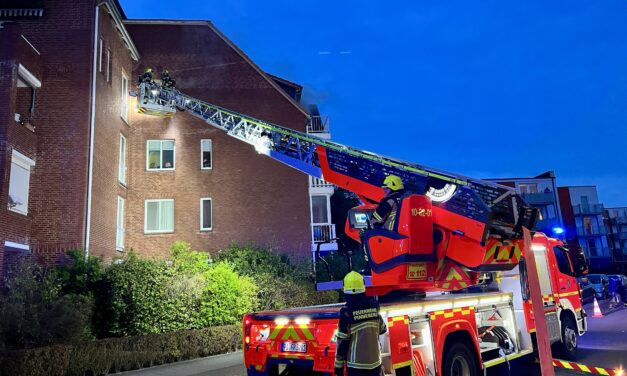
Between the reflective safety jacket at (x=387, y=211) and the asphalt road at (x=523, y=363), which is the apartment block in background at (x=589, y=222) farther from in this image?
the reflective safety jacket at (x=387, y=211)

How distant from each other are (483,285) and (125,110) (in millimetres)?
17641

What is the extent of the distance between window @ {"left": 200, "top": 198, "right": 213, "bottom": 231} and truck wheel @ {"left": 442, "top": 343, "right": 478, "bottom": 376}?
54.3 ft

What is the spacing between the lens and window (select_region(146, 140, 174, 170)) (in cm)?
2195

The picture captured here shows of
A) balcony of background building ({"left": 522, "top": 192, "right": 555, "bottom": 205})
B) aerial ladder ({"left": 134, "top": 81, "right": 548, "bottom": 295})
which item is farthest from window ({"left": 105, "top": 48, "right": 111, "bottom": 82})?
balcony of background building ({"left": 522, "top": 192, "right": 555, "bottom": 205})

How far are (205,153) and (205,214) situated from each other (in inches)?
116

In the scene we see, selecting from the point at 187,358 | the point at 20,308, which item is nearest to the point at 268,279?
the point at 187,358

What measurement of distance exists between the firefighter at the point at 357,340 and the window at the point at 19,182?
508 inches

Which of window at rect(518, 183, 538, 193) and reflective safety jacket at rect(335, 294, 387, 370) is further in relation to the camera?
window at rect(518, 183, 538, 193)

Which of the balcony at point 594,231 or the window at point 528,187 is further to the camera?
the balcony at point 594,231

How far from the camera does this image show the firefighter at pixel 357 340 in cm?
490

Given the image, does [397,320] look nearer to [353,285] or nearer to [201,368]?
[353,285]

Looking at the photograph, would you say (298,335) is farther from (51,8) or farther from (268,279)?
(51,8)

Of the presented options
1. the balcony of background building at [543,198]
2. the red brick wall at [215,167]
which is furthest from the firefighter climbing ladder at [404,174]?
the balcony of background building at [543,198]

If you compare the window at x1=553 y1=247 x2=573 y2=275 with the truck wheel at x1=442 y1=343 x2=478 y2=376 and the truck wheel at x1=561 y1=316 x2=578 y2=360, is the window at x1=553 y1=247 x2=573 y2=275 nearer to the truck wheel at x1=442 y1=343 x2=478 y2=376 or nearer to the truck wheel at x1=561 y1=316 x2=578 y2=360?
the truck wheel at x1=561 y1=316 x2=578 y2=360
